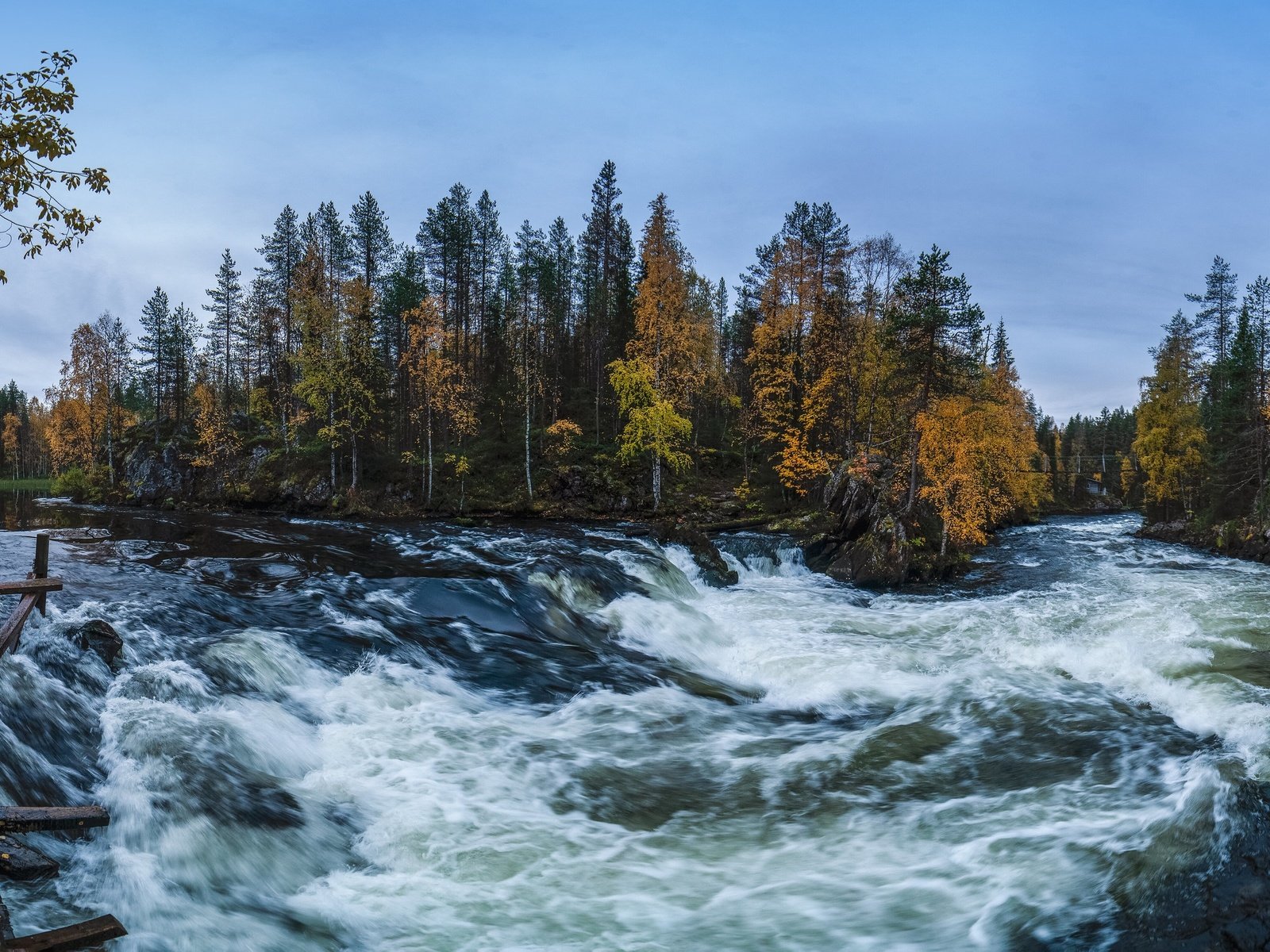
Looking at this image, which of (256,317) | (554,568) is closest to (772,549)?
(554,568)

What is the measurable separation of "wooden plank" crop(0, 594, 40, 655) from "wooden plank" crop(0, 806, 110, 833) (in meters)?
3.93

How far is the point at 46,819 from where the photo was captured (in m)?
4.85

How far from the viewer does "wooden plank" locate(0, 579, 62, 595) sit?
8516 mm

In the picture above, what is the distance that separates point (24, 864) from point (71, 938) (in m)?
1.10

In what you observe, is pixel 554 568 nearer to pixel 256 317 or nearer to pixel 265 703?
pixel 265 703

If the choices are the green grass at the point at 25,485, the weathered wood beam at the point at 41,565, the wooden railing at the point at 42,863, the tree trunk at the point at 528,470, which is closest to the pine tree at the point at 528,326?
the tree trunk at the point at 528,470

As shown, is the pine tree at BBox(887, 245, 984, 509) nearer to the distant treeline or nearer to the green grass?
the distant treeline

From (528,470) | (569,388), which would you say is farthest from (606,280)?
(528,470)

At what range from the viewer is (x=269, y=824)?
6492mm

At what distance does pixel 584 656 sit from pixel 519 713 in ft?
9.12

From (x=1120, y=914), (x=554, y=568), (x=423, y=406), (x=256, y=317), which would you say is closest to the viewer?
(x=1120, y=914)

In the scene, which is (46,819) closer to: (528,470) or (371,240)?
(528,470)

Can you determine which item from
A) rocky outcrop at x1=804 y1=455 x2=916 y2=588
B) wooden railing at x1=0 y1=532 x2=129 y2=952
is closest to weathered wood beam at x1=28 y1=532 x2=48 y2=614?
wooden railing at x1=0 y1=532 x2=129 y2=952

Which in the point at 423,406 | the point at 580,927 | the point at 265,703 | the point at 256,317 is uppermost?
the point at 256,317
